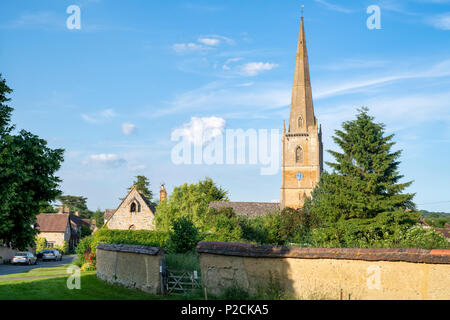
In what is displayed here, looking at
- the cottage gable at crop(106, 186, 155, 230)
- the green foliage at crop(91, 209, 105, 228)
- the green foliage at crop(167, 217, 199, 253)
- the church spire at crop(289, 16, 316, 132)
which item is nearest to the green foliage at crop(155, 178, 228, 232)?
the cottage gable at crop(106, 186, 155, 230)

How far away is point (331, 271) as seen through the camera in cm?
1366

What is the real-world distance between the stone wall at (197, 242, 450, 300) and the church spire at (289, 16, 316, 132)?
73.1 meters

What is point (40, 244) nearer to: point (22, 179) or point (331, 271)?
point (22, 179)

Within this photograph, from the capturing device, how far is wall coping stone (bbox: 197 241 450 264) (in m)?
12.3

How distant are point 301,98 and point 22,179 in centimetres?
7780

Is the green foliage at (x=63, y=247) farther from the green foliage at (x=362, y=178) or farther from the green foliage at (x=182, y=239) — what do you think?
the green foliage at (x=182, y=239)

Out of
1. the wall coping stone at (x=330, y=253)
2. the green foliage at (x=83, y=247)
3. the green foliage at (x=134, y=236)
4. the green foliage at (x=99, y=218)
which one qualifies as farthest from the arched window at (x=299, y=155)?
the wall coping stone at (x=330, y=253)

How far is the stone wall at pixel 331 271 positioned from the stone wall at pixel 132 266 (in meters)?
2.79

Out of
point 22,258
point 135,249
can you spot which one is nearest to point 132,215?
point 22,258

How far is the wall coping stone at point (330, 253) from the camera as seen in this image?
1226cm

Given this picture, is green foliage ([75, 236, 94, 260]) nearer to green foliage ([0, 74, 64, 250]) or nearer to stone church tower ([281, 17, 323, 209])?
green foliage ([0, 74, 64, 250])
